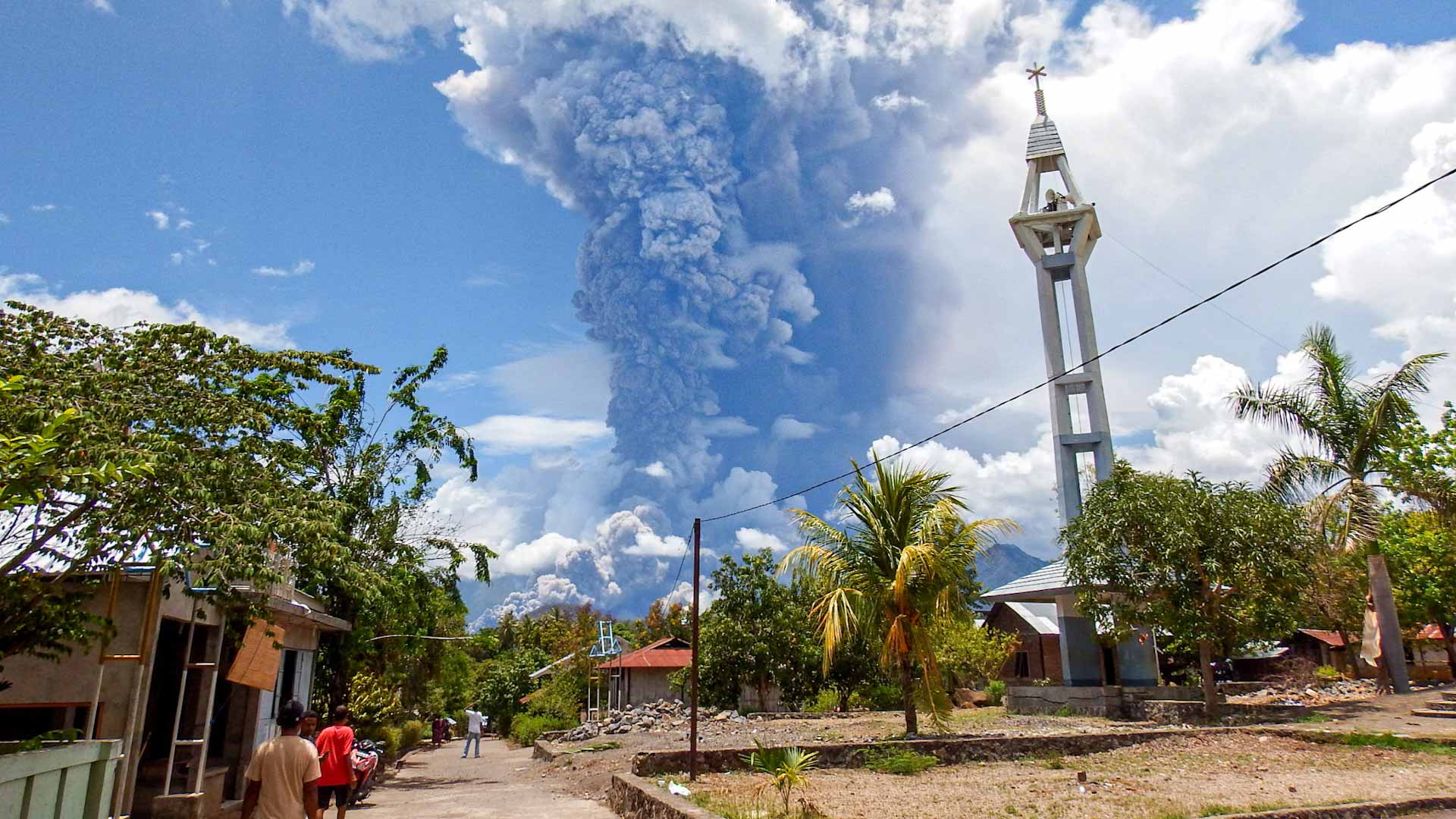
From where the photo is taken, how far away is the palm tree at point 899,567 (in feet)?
51.3

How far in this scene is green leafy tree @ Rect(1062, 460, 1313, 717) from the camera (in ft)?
63.7

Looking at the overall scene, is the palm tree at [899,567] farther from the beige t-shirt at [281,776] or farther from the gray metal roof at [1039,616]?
the gray metal roof at [1039,616]

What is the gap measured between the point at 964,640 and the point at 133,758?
93.9ft

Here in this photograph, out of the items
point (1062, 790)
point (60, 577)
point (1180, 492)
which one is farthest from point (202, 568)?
point (1180, 492)

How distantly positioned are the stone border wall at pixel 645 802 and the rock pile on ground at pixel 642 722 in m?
13.6

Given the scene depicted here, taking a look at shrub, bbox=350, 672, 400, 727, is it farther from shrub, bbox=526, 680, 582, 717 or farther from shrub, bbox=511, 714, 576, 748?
shrub, bbox=526, 680, 582, 717

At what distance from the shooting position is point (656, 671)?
40.8 m

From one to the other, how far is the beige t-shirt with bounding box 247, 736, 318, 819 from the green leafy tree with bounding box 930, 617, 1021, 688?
25.7 m

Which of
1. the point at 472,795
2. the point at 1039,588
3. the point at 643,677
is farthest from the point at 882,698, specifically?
the point at 472,795

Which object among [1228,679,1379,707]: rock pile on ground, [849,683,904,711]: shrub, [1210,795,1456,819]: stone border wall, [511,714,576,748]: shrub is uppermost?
[1228,679,1379,707]: rock pile on ground

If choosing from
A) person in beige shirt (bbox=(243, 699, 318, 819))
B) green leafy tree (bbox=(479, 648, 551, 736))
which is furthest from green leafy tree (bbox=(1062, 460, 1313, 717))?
green leafy tree (bbox=(479, 648, 551, 736))

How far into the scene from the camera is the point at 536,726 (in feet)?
108

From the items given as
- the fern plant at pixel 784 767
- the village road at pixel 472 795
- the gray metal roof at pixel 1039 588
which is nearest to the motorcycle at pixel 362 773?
the village road at pixel 472 795

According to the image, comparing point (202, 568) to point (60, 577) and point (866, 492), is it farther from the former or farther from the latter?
point (866, 492)
